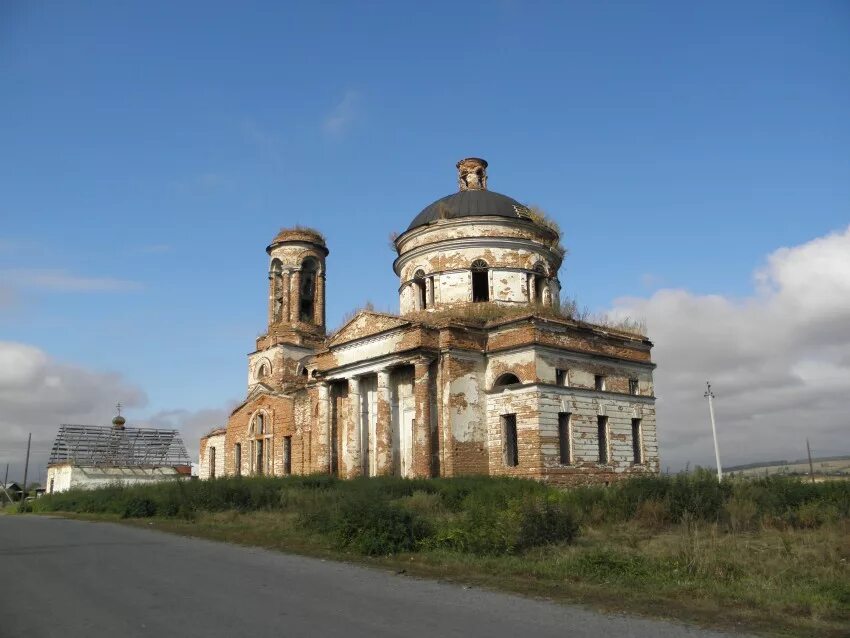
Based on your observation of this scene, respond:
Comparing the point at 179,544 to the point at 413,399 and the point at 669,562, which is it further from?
the point at 413,399

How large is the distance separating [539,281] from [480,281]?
243 cm

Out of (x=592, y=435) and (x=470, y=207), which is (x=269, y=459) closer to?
(x=470, y=207)

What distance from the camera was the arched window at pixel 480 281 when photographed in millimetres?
26172

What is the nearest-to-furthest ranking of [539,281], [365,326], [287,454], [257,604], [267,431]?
[257,604]
[365,326]
[539,281]
[287,454]
[267,431]

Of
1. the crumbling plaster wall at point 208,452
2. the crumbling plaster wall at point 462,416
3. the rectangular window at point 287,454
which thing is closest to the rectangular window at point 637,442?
the crumbling plaster wall at point 462,416

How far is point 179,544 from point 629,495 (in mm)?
9150

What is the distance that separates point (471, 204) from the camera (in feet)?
88.9

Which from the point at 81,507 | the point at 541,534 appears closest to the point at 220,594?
the point at 541,534

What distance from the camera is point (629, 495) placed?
14273mm

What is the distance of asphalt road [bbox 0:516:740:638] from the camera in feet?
19.8

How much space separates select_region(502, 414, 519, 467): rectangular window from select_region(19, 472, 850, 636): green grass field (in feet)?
11.1

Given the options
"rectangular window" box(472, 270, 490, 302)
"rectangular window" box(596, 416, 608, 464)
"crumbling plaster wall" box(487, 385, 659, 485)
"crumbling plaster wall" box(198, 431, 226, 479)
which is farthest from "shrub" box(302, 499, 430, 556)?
→ "crumbling plaster wall" box(198, 431, 226, 479)

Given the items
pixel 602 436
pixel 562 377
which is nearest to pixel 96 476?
pixel 562 377

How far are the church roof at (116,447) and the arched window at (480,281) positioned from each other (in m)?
31.7
